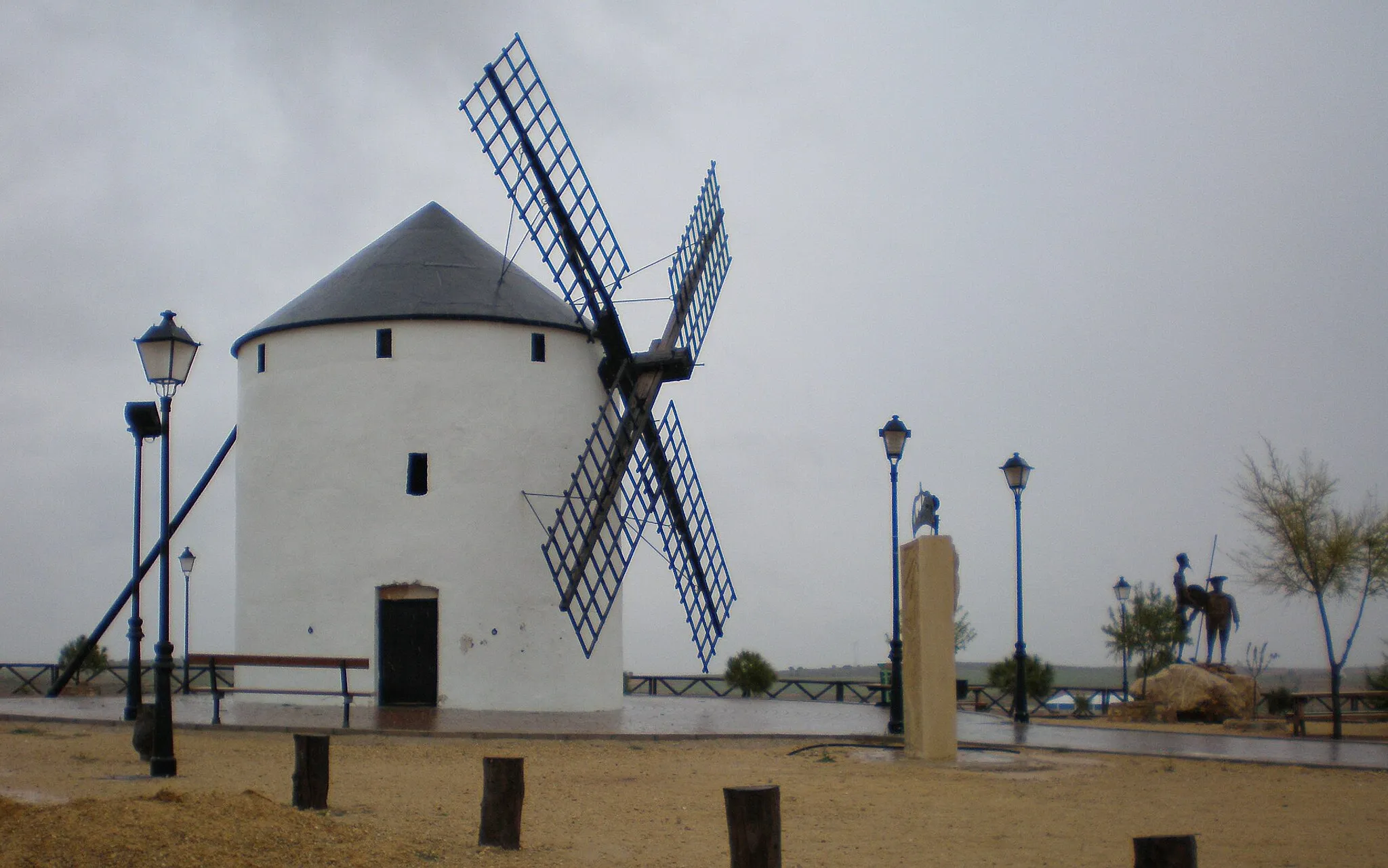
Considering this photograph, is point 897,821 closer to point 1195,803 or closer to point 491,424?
point 1195,803

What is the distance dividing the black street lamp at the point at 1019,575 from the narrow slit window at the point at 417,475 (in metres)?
8.88

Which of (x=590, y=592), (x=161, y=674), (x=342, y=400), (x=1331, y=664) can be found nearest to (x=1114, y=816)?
(x=161, y=674)

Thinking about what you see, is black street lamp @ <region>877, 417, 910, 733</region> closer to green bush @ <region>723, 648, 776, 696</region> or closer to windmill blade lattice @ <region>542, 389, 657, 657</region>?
windmill blade lattice @ <region>542, 389, 657, 657</region>

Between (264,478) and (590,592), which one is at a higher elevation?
(264,478)

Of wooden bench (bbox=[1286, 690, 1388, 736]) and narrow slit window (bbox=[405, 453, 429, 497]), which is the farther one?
narrow slit window (bbox=[405, 453, 429, 497])

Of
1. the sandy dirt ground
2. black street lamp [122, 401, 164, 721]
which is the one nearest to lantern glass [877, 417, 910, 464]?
the sandy dirt ground

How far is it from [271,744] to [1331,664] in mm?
15219

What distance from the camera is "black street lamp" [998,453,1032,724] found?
19.4m

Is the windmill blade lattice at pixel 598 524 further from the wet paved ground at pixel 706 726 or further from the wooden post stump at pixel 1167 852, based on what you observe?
the wooden post stump at pixel 1167 852

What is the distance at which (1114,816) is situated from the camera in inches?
356

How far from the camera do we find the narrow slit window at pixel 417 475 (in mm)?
19391

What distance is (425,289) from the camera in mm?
20141

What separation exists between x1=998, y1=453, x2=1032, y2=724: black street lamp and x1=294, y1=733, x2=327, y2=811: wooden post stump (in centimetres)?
1325

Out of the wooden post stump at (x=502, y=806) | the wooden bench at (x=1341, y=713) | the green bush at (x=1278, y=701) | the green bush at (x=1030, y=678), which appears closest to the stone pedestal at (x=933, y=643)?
the wooden post stump at (x=502, y=806)
